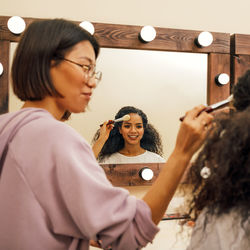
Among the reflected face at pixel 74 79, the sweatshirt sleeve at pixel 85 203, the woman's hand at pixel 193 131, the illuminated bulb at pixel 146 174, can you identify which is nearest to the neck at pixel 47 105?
the reflected face at pixel 74 79

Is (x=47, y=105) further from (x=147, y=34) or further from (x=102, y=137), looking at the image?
(x=147, y=34)

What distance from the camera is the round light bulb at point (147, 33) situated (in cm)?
122

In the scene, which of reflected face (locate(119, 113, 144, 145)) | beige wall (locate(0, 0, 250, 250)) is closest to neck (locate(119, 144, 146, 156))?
reflected face (locate(119, 113, 144, 145))

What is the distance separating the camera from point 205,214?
528mm

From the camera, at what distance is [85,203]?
20.3 inches

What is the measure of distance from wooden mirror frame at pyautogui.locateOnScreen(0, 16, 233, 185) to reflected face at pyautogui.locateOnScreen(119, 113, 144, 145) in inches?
4.8

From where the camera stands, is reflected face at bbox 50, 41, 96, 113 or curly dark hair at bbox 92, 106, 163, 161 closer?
reflected face at bbox 50, 41, 96, 113

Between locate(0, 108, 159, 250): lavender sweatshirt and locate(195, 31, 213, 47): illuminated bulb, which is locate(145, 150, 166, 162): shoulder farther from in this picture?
locate(0, 108, 159, 250): lavender sweatshirt

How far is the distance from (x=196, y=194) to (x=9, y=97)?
2.73 ft

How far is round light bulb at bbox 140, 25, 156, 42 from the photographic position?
4.02 feet

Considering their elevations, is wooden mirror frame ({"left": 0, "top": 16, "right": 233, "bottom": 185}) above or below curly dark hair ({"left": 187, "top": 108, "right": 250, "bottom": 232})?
above

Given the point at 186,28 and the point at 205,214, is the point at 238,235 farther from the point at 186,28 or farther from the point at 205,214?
the point at 186,28

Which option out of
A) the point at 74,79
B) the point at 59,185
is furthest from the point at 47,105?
the point at 59,185

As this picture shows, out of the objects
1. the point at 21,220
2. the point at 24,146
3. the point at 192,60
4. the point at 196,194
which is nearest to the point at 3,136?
the point at 24,146
